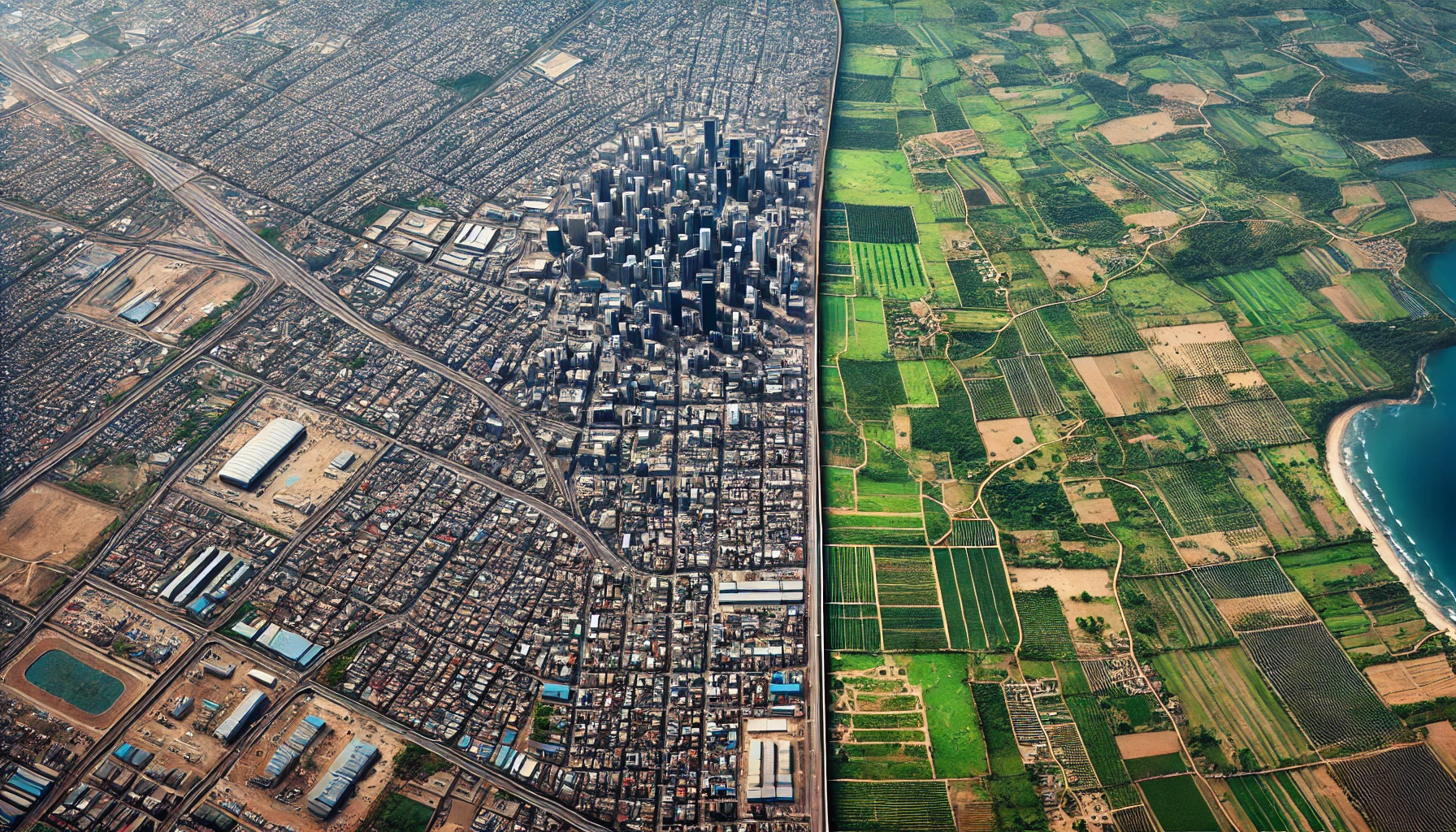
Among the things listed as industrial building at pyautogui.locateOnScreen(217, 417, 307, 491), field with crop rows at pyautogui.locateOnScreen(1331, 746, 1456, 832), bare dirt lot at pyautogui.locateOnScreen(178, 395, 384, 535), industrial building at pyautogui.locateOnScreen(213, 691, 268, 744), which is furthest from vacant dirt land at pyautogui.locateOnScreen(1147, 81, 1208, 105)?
industrial building at pyautogui.locateOnScreen(213, 691, 268, 744)

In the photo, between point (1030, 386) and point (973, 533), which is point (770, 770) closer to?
point (973, 533)

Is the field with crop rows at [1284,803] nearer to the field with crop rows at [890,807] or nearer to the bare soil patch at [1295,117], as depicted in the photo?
the field with crop rows at [890,807]

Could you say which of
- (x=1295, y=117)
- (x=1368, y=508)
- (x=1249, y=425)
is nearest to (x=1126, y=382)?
(x=1249, y=425)

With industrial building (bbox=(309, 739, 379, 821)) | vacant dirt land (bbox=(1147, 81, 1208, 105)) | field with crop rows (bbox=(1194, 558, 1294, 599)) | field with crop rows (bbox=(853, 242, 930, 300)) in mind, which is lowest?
industrial building (bbox=(309, 739, 379, 821))

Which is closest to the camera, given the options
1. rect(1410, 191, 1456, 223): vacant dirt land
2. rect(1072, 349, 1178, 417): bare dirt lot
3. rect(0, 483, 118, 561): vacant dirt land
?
rect(0, 483, 118, 561): vacant dirt land

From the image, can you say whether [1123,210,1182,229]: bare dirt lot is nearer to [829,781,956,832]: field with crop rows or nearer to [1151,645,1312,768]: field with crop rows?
[1151,645,1312,768]: field with crop rows

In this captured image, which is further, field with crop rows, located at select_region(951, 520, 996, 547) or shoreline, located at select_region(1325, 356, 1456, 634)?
field with crop rows, located at select_region(951, 520, 996, 547)
